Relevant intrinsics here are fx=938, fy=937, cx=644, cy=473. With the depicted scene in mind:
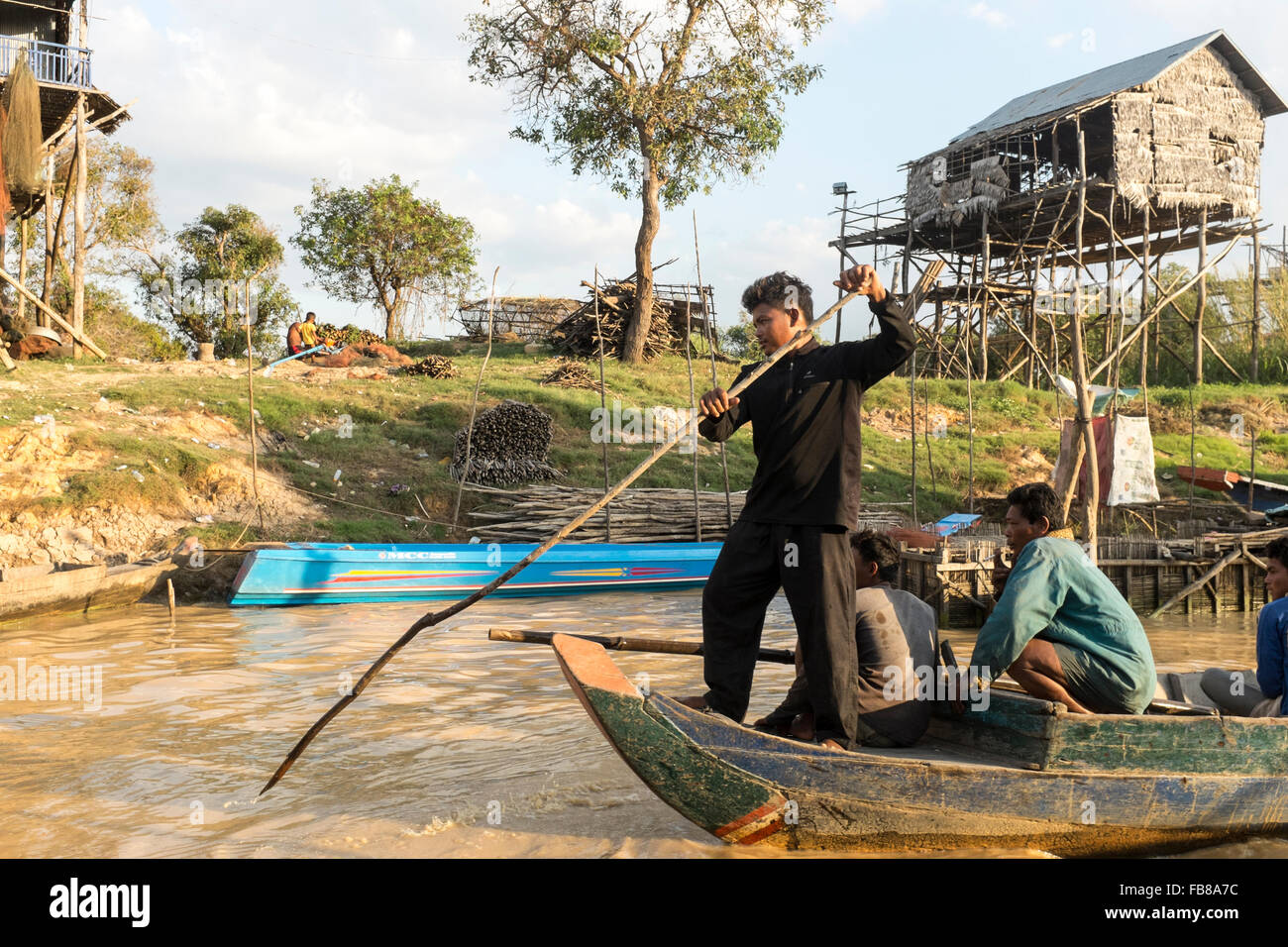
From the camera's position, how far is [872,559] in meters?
4.01

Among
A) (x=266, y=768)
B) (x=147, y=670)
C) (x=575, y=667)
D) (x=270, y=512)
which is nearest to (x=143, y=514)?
(x=270, y=512)

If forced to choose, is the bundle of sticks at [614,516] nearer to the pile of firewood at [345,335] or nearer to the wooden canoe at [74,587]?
the wooden canoe at [74,587]

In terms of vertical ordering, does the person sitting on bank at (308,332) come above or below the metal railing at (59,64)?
below

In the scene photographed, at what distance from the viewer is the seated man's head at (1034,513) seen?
388cm

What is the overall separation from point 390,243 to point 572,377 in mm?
10399

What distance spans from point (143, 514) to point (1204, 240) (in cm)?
2188

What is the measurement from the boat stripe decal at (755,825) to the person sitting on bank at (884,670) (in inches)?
14.2

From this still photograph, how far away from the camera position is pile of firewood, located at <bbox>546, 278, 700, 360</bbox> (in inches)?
887

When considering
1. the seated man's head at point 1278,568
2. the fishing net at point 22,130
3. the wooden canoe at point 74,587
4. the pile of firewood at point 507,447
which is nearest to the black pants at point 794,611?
the seated man's head at point 1278,568

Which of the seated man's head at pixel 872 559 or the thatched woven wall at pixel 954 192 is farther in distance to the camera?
the thatched woven wall at pixel 954 192
